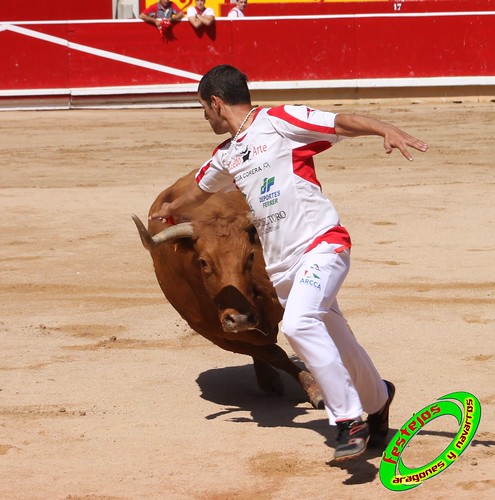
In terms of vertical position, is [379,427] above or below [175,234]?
below

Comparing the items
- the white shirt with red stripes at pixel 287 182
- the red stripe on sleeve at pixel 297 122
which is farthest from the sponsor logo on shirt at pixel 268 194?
the red stripe on sleeve at pixel 297 122

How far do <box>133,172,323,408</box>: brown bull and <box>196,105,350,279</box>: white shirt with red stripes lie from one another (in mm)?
646

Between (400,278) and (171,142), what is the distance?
6892mm

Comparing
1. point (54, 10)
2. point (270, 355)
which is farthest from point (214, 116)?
point (54, 10)

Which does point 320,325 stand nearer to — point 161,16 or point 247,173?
point 247,173

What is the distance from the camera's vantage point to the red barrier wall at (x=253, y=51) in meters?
17.0

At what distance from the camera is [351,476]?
4301 mm

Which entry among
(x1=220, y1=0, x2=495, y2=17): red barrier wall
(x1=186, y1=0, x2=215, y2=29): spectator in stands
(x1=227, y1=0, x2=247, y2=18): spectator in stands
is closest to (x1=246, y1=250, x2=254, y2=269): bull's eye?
(x1=186, y1=0, x2=215, y2=29): spectator in stands

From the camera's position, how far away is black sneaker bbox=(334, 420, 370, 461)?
4.18 metres

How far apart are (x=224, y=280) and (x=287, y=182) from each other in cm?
87

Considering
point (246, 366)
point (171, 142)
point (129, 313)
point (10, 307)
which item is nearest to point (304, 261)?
point (246, 366)

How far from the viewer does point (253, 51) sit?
56.8ft

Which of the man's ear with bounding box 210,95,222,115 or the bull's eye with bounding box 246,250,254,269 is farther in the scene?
the bull's eye with bounding box 246,250,254,269

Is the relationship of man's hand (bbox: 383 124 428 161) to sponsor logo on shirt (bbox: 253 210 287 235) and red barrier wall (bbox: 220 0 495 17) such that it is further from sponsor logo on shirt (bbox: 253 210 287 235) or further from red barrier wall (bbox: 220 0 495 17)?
red barrier wall (bbox: 220 0 495 17)
